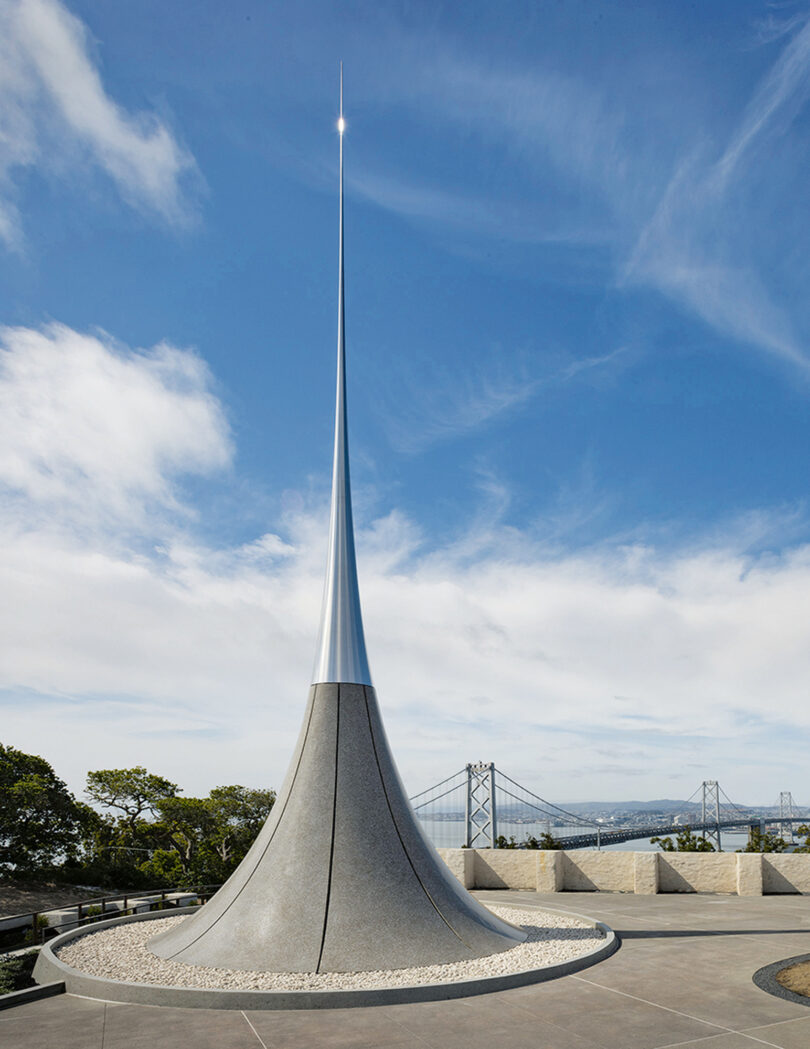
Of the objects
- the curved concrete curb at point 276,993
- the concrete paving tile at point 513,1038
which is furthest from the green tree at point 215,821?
the concrete paving tile at point 513,1038

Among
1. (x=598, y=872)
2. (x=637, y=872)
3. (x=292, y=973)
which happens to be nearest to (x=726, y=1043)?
(x=292, y=973)

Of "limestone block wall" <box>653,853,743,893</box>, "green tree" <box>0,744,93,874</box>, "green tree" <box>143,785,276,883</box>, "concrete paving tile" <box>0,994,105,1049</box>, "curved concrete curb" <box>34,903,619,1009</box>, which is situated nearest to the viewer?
"concrete paving tile" <box>0,994,105,1049</box>

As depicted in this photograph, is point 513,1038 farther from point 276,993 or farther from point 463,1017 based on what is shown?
point 276,993

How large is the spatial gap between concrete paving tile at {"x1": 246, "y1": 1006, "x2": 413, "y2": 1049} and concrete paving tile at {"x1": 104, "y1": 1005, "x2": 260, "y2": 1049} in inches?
8.2

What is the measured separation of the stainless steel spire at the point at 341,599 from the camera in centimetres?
1262

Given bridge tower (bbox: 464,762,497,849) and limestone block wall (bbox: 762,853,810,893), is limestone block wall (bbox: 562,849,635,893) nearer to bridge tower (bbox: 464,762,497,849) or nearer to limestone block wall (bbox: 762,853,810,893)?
limestone block wall (bbox: 762,853,810,893)

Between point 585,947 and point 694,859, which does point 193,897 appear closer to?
point 585,947

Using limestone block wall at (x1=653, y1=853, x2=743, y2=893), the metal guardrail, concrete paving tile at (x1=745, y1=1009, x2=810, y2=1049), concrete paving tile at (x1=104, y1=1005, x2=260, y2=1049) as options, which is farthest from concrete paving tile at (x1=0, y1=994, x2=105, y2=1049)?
limestone block wall at (x1=653, y1=853, x2=743, y2=893)

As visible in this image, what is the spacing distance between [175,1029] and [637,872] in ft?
46.1

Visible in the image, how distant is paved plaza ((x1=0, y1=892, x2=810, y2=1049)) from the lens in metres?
7.19

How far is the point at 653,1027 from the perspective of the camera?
762 cm

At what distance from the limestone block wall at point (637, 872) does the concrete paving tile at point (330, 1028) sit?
12005 millimetres

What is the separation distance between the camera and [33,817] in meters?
24.2

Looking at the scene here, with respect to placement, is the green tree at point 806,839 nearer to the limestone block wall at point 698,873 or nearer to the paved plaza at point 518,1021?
the limestone block wall at point 698,873
